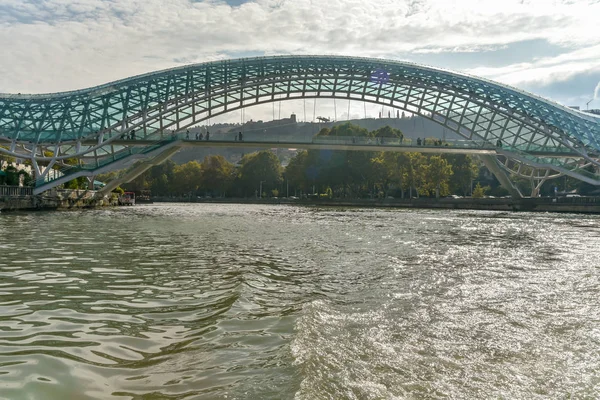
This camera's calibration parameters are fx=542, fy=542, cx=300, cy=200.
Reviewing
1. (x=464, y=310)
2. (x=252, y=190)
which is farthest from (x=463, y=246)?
(x=252, y=190)

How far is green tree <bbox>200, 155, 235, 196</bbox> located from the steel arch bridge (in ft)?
242

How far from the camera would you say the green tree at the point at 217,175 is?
144 meters

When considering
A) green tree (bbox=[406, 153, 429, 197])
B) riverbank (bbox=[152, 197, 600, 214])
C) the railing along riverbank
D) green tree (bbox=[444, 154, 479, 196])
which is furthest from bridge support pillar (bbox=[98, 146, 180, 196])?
green tree (bbox=[444, 154, 479, 196])

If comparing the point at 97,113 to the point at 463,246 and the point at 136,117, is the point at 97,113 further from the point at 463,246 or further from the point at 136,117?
the point at 463,246

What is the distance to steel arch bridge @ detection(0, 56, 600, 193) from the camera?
203 ft

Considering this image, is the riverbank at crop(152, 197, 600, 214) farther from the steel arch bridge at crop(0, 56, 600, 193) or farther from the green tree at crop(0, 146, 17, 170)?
the green tree at crop(0, 146, 17, 170)

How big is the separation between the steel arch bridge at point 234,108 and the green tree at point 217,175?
73777 millimetres

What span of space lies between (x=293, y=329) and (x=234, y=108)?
218ft

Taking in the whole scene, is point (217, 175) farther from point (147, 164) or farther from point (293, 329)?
point (293, 329)

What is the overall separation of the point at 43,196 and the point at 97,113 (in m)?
15.6

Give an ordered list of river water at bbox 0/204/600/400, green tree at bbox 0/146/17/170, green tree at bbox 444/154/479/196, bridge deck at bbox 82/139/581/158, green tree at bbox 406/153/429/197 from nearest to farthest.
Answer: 1. river water at bbox 0/204/600/400
2. green tree at bbox 0/146/17/170
3. bridge deck at bbox 82/139/581/158
4. green tree at bbox 406/153/429/197
5. green tree at bbox 444/154/479/196

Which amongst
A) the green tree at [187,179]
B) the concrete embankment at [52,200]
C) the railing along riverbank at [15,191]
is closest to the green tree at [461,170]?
the concrete embankment at [52,200]

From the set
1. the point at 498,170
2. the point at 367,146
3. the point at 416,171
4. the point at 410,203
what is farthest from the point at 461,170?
the point at 367,146

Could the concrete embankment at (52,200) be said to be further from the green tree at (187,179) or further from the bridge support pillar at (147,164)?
the green tree at (187,179)
